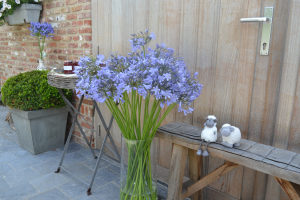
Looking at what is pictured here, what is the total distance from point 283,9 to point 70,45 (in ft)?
6.94

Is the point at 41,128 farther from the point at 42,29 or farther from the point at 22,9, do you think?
the point at 22,9

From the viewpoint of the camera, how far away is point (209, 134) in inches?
50.0

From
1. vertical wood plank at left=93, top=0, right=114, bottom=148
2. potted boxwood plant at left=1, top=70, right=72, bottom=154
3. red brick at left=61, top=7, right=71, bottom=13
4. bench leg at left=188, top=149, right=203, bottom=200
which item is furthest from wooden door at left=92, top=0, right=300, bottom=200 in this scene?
potted boxwood plant at left=1, top=70, right=72, bottom=154

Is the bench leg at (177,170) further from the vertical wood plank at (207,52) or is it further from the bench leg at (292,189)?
the bench leg at (292,189)

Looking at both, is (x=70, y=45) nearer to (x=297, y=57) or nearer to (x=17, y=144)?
(x=17, y=144)

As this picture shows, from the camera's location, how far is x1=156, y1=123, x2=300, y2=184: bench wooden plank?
101 centimetres

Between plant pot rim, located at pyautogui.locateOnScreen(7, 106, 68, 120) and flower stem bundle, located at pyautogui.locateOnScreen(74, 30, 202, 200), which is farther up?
flower stem bundle, located at pyautogui.locateOnScreen(74, 30, 202, 200)

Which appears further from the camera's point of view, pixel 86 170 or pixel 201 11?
pixel 86 170

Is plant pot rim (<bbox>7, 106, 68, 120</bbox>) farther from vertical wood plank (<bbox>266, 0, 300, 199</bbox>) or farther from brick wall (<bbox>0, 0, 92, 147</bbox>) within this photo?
vertical wood plank (<bbox>266, 0, 300, 199</bbox>)

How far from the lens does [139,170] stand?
1321 mm

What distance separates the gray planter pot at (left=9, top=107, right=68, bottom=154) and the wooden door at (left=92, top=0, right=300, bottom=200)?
1363 mm

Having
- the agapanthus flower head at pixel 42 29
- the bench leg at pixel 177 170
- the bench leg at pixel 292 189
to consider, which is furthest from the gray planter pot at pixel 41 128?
the bench leg at pixel 292 189

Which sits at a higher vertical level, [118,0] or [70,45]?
[118,0]

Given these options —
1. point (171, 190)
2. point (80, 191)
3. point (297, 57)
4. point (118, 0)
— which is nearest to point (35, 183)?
point (80, 191)
